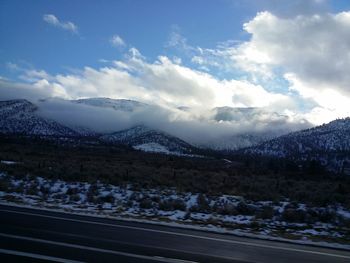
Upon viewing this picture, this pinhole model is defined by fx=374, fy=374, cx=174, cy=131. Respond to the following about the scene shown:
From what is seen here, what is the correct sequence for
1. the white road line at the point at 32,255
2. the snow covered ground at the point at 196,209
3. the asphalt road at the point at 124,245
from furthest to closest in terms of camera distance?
the snow covered ground at the point at 196,209, the asphalt road at the point at 124,245, the white road line at the point at 32,255

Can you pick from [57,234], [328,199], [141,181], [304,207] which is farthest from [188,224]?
[141,181]

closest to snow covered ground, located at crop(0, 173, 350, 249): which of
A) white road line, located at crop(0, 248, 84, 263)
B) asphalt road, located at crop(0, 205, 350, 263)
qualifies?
asphalt road, located at crop(0, 205, 350, 263)

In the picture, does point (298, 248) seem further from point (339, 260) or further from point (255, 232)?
point (255, 232)

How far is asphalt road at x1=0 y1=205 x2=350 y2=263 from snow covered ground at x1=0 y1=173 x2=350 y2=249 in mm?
Answer: 1712

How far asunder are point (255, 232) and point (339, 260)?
388cm

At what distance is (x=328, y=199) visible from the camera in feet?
65.1

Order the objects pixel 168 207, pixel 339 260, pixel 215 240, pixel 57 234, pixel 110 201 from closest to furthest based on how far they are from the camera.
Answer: pixel 339 260 < pixel 57 234 < pixel 215 240 < pixel 168 207 < pixel 110 201

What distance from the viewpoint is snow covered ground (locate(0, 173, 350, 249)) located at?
13.6 meters

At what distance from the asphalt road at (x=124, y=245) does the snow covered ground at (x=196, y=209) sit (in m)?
1.71

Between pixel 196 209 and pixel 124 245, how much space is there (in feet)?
26.1

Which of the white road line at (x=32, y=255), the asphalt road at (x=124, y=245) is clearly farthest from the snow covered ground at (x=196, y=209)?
the white road line at (x=32, y=255)

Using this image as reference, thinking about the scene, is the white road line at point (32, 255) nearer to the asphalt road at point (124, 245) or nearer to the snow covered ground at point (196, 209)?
the asphalt road at point (124, 245)

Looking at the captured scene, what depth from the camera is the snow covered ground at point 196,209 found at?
13.6m

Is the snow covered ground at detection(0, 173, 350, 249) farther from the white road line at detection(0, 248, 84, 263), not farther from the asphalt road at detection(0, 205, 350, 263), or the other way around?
the white road line at detection(0, 248, 84, 263)
